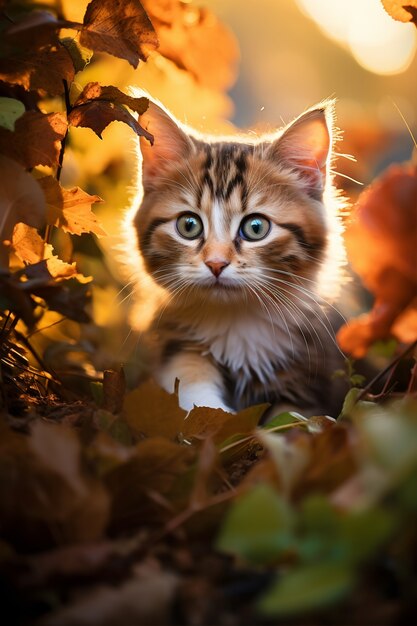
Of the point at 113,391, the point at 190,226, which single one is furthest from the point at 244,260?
the point at 113,391

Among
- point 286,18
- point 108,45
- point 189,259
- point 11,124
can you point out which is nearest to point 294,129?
point 189,259

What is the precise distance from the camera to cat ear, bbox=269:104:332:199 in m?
1.59

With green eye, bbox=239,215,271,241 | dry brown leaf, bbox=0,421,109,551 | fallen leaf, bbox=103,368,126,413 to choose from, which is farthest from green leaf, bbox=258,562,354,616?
green eye, bbox=239,215,271,241

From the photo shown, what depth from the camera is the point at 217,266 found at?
1518 millimetres

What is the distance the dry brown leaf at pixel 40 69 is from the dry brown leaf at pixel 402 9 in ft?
1.46

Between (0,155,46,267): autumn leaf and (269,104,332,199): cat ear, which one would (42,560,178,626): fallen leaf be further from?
(269,104,332,199): cat ear

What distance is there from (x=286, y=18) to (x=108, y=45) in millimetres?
2482

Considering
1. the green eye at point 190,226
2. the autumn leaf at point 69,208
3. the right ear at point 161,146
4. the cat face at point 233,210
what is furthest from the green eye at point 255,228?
the autumn leaf at point 69,208

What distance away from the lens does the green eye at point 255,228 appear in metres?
1.61

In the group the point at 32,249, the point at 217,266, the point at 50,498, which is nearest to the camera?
the point at 50,498

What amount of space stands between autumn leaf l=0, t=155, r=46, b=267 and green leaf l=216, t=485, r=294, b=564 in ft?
1.66

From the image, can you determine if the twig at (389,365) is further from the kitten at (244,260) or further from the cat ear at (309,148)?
the cat ear at (309,148)

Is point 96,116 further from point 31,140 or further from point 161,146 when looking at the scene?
point 161,146

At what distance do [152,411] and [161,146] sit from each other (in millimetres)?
1131
